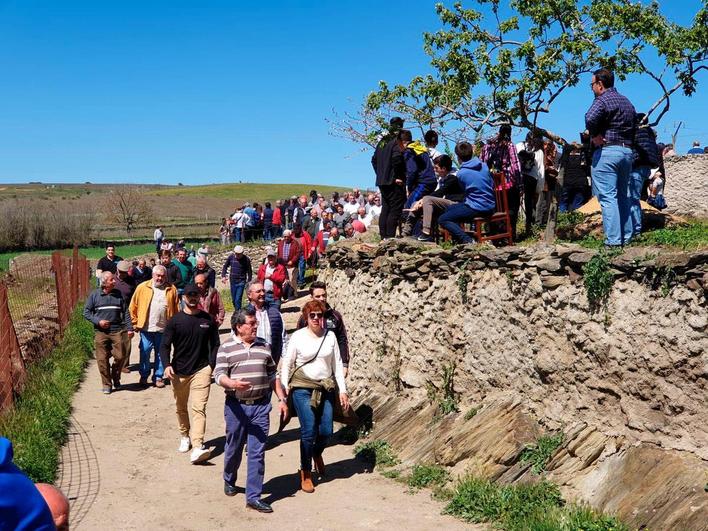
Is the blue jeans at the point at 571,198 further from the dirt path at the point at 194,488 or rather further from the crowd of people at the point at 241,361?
the dirt path at the point at 194,488

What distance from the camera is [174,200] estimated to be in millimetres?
75250

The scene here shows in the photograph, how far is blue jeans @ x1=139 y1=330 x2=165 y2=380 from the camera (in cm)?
1163

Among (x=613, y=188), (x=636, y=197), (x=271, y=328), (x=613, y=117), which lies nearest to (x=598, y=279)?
(x=613, y=188)

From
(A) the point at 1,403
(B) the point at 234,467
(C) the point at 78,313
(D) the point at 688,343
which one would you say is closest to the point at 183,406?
(B) the point at 234,467

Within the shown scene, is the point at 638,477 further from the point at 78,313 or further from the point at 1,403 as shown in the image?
the point at 78,313

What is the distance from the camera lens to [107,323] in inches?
453

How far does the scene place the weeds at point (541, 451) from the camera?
23.4 feet

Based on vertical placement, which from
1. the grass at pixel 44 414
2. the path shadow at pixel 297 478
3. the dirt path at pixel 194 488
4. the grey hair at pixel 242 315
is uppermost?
the grey hair at pixel 242 315

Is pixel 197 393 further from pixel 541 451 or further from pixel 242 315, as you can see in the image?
pixel 541 451

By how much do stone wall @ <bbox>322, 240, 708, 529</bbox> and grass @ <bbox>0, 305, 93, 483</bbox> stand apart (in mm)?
4019

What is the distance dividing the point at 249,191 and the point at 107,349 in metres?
84.4

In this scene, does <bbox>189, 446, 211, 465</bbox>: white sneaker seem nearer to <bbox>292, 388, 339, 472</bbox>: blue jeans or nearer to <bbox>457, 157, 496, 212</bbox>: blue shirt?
<bbox>292, 388, 339, 472</bbox>: blue jeans

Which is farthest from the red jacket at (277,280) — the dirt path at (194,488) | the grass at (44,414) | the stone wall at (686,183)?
the stone wall at (686,183)

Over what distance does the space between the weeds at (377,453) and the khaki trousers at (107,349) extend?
4.55 metres
